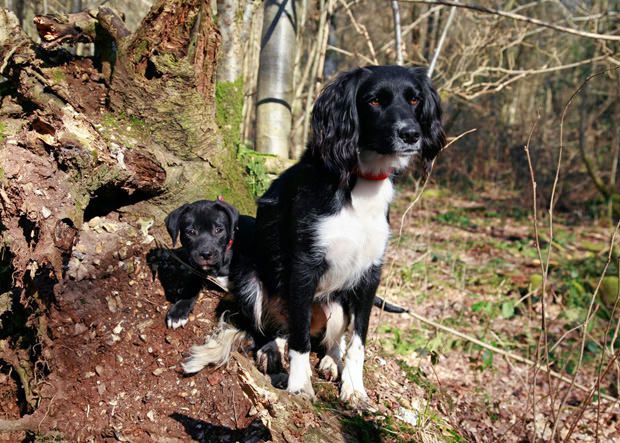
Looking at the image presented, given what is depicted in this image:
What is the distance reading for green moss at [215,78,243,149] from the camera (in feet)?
14.3

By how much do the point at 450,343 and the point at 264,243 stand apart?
3191mm

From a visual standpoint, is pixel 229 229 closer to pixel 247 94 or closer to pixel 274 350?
pixel 274 350

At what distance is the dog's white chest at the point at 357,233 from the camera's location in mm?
3133

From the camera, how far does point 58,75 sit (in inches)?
139

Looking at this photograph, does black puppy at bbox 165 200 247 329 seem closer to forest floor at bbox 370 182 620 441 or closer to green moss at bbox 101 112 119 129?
green moss at bbox 101 112 119 129

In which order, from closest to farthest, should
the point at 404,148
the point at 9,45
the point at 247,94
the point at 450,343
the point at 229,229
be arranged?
the point at 404,148, the point at 9,45, the point at 229,229, the point at 450,343, the point at 247,94

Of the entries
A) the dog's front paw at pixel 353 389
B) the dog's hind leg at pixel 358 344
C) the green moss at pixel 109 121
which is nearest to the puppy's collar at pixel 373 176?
the dog's hind leg at pixel 358 344

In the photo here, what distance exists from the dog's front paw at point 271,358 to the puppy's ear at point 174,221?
0.92 metres

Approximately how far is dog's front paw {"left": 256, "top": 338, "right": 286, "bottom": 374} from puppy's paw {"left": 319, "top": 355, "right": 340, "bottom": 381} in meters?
0.25

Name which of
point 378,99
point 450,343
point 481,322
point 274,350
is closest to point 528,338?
point 481,322

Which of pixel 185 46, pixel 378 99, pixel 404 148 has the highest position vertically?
pixel 185 46

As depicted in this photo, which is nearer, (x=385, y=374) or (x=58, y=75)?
(x=58, y=75)

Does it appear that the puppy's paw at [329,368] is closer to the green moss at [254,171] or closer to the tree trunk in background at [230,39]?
the green moss at [254,171]

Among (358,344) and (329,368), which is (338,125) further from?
(329,368)
